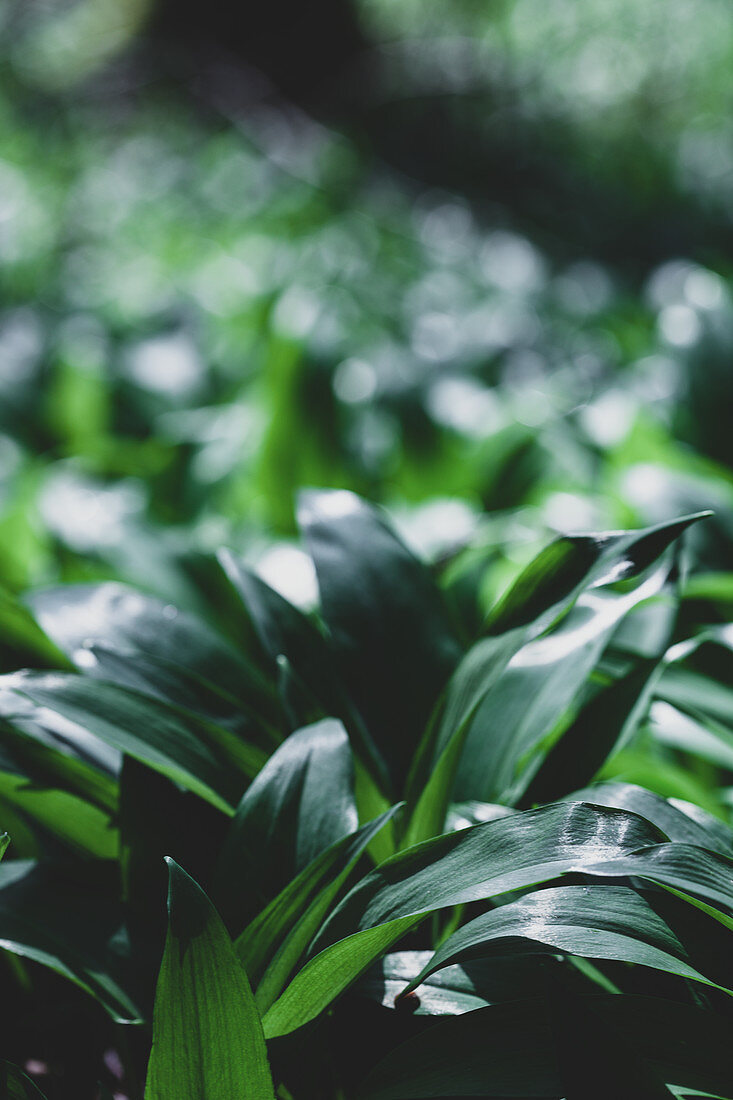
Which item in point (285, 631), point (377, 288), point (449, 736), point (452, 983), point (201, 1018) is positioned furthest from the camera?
point (377, 288)

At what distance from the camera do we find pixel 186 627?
3.02 feet

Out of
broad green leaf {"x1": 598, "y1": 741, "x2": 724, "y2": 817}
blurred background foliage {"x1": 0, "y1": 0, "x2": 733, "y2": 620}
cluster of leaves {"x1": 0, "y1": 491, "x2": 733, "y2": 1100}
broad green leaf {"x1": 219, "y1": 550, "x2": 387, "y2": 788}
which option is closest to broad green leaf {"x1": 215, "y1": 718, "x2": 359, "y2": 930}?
cluster of leaves {"x1": 0, "y1": 491, "x2": 733, "y2": 1100}

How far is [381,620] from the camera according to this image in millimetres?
917

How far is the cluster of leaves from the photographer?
1.84ft

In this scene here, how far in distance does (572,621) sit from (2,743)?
0.54 meters

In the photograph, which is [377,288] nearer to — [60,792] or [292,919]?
[60,792]

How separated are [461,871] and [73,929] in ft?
1.05

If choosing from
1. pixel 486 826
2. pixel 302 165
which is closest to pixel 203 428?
pixel 486 826

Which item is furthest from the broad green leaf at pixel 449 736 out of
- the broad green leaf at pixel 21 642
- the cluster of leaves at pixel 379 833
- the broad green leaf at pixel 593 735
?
the broad green leaf at pixel 21 642

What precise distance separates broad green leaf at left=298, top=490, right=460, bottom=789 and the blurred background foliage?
0.97ft

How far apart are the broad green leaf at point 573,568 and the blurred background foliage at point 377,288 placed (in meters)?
0.46

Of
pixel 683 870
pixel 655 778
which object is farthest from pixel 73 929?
pixel 655 778

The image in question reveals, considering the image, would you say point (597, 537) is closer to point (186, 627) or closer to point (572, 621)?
point (572, 621)

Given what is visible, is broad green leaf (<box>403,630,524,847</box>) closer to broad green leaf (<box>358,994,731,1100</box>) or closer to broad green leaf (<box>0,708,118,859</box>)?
broad green leaf (<box>358,994,731,1100</box>)
